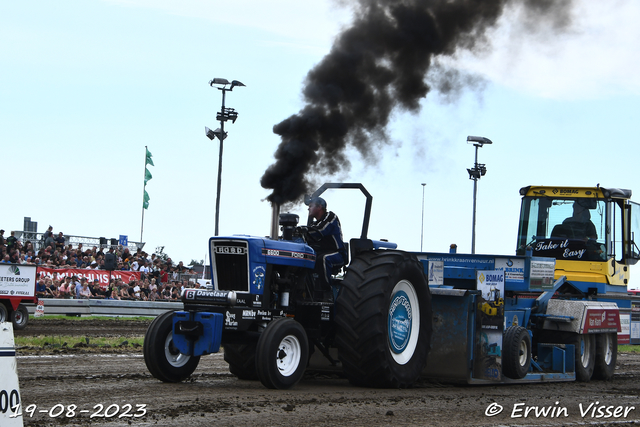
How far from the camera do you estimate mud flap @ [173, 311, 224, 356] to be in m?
7.85

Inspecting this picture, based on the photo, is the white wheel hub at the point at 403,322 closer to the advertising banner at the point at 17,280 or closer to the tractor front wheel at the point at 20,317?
the tractor front wheel at the point at 20,317

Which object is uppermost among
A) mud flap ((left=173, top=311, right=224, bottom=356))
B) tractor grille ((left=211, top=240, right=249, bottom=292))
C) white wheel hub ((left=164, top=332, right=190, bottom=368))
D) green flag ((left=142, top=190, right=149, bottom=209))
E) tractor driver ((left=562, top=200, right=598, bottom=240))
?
green flag ((left=142, top=190, right=149, bottom=209))

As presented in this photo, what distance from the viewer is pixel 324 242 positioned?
9172mm

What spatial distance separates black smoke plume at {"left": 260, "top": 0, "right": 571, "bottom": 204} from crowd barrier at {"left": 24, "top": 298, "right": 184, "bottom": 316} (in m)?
12.1

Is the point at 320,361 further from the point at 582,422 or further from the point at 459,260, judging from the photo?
the point at 582,422

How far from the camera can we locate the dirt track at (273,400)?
6180mm

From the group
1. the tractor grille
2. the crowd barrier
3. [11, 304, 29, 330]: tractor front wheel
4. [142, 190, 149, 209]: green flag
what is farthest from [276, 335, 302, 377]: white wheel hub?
[142, 190, 149, 209]: green flag

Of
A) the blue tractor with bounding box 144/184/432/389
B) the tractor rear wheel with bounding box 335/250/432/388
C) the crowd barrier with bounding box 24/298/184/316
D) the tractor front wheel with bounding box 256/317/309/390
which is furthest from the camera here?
the crowd barrier with bounding box 24/298/184/316

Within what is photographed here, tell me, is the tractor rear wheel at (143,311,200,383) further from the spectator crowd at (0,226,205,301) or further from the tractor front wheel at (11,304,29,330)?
the spectator crowd at (0,226,205,301)

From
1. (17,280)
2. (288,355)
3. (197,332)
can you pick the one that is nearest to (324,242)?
(288,355)

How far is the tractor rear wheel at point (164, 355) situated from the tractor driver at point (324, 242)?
1.67m

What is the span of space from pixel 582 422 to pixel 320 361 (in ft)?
12.8

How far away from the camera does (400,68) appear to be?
38.7 ft

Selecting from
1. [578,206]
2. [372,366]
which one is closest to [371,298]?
[372,366]
